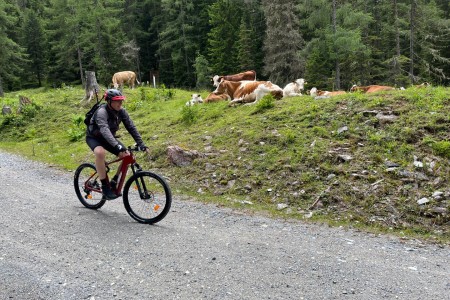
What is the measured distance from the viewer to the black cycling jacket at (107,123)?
233 inches

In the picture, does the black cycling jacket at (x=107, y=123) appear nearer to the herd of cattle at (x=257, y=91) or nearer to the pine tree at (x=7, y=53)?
the herd of cattle at (x=257, y=91)

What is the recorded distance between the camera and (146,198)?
621 cm

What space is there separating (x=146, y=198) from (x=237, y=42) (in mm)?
36946

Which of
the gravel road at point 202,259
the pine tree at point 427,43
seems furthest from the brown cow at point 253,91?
the pine tree at point 427,43

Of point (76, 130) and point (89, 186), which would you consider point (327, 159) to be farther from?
point (76, 130)

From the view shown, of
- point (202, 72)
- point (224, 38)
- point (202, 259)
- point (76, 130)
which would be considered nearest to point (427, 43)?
point (224, 38)

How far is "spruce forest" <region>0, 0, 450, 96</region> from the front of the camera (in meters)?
31.8

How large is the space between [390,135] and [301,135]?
1913 millimetres

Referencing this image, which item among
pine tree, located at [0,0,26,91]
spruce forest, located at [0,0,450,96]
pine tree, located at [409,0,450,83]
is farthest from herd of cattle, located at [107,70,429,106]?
pine tree, located at [0,0,26,91]

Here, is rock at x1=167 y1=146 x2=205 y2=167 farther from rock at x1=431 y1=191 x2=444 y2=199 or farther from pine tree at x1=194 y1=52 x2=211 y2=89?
pine tree at x1=194 y1=52 x2=211 y2=89

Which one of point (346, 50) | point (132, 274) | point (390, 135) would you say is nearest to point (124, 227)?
point (132, 274)

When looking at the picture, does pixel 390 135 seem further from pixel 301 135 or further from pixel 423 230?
pixel 423 230

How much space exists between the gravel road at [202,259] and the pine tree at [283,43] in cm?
2913

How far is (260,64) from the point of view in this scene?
42.1 m
